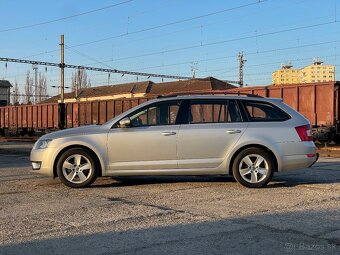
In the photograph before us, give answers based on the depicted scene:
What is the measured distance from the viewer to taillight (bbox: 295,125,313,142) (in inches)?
326

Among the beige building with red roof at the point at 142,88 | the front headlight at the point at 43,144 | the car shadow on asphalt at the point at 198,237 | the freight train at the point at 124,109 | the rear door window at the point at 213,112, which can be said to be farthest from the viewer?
the beige building with red roof at the point at 142,88

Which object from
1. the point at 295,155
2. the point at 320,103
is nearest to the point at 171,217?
the point at 295,155

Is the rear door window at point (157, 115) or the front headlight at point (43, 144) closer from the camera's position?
the rear door window at point (157, 115)

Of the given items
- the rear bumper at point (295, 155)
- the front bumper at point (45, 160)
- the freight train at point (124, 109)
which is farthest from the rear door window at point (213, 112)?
the front bumper at point (45, 160)

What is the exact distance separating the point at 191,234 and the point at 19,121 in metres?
36.4

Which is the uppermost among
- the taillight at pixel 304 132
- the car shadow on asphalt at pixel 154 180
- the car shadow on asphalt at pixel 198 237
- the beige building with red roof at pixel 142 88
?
the beige building with red roof at pixel 142 88

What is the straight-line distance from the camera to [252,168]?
825 cm

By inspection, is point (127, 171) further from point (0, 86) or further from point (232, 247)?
point (0, 86)

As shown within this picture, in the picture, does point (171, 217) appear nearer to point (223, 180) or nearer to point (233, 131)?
point (233, 131)

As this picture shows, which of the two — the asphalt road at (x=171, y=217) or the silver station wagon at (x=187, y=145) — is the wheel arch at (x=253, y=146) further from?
the asphalt road at (x=171, y=217)

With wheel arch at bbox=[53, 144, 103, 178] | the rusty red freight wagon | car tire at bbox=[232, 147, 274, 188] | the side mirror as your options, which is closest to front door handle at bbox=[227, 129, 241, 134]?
car tire at bbox=[232, 147, 274, 188]

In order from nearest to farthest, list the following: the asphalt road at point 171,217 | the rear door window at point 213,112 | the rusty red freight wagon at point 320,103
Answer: the asphalt road at point 171,217
the rear door window at point 213,112
the rusty red freight wagon at point 320,103

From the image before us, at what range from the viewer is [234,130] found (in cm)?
823

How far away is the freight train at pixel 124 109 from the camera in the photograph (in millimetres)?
20234
